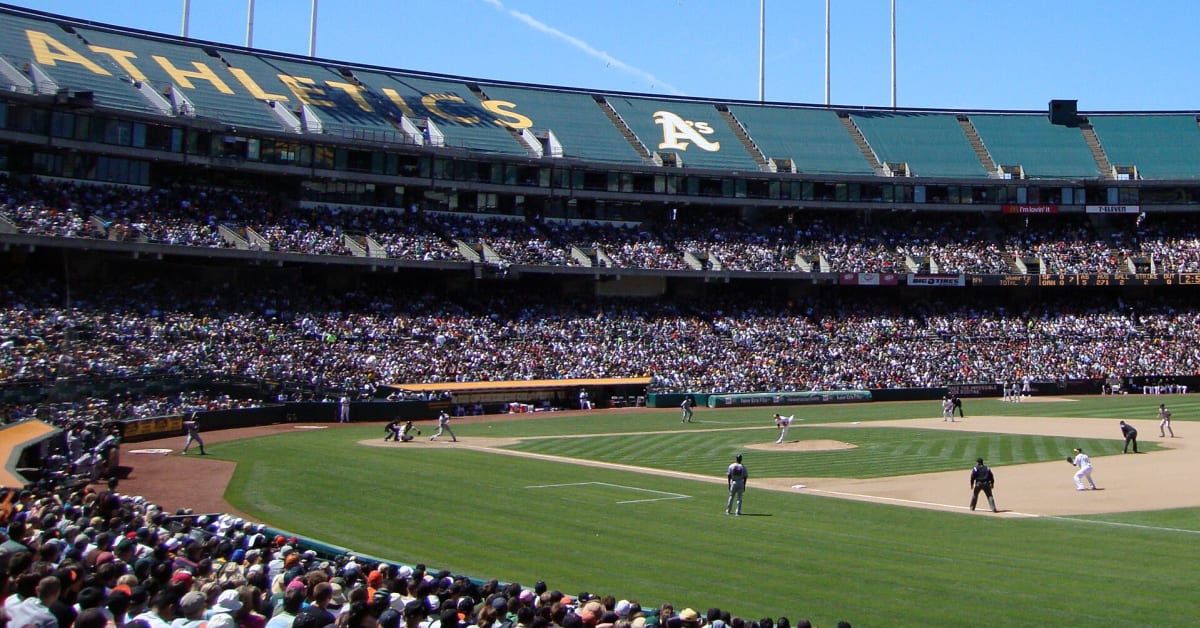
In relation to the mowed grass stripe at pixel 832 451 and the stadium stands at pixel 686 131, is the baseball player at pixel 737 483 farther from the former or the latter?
the stadium stands at pixel 686 131

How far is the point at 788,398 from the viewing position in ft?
222

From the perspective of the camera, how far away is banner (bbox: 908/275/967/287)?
266 feet

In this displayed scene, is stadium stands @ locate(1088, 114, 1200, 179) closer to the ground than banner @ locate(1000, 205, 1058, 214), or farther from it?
farther from it

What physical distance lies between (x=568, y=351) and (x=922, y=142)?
40215mm

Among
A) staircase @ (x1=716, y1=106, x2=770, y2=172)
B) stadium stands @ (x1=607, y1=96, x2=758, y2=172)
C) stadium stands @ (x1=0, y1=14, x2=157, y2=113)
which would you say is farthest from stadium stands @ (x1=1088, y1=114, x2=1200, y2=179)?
stadium stands @ (x1=0, y1=14, x2=157, y2=113)

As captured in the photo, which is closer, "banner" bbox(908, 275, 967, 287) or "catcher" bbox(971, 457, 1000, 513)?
"catcher" bbox(971, 457, 1000, 513)

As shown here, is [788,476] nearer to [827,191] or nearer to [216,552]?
[216,552]

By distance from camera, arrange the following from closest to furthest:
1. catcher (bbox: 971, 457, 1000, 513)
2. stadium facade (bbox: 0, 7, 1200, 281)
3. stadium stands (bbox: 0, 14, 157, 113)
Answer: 1. catcher (bbox: 971, 457, 1000, 513)
2. stadium stands (bbox: 0, 14, 157, 113)
3. stadium facade (bbox: 0, 7, 1200, 281)

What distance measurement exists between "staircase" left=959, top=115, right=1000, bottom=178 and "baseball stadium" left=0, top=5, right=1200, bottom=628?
49cm

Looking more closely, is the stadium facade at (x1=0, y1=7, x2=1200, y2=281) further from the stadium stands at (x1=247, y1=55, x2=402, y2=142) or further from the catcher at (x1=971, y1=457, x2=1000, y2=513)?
the catcher at (x1=971, y1=457, x2=1000, y2=513)

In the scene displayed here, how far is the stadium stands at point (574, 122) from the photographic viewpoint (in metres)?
81.5

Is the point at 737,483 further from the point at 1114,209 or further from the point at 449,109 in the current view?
the point at 1114,209

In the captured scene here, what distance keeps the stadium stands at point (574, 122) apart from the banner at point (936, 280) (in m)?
22.4

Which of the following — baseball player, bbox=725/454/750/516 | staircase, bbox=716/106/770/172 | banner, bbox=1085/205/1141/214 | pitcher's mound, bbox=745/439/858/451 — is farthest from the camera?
banner, bbox=1085/205/1141/214
